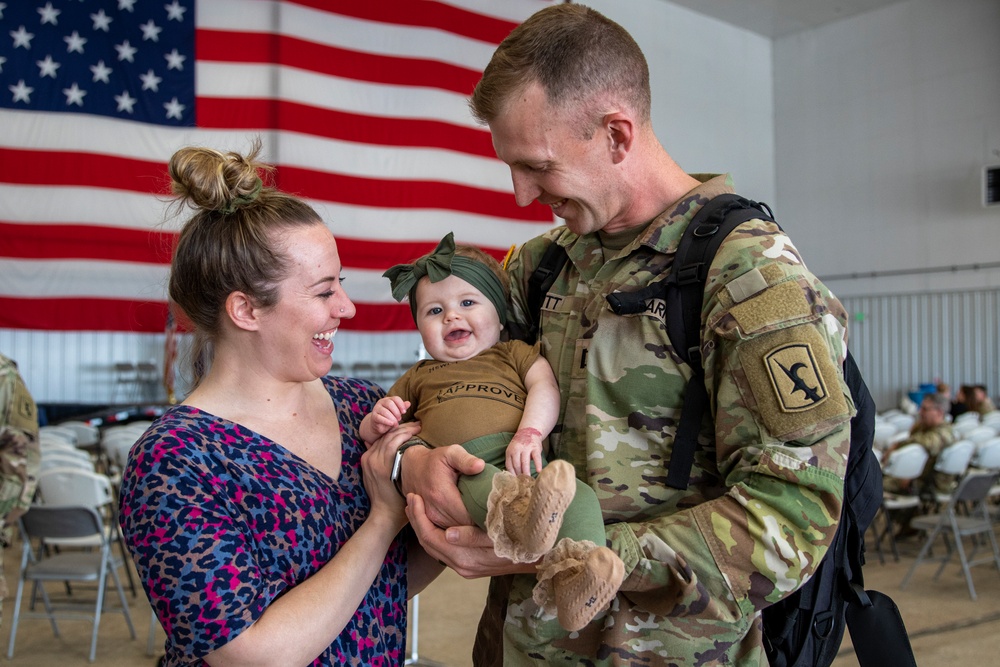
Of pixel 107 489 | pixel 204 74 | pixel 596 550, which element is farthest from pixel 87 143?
pixel 596 550

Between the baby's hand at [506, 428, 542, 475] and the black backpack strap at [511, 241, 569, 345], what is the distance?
14.4 inches

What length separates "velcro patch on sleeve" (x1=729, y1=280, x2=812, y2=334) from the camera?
4.57 feet

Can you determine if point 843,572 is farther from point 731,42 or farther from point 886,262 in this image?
point 731,42

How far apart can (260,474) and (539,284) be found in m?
0.78

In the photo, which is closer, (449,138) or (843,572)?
(843,572)

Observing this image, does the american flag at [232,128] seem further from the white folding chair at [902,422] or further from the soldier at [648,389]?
the soldier at [648,389]

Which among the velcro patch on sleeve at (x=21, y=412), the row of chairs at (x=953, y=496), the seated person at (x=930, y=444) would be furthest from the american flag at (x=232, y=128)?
the row of chairs at (x=953, y=496)

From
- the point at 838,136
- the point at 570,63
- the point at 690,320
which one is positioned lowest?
the point at 690,320

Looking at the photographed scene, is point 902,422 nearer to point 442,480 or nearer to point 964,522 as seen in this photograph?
point 964,522

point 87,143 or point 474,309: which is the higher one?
point 87,143

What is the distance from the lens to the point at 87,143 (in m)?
8.45

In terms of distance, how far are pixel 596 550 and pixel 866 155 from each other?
1590cm

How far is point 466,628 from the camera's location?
18.0ft

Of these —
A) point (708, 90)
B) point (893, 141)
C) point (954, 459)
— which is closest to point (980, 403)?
point (954, 459)
